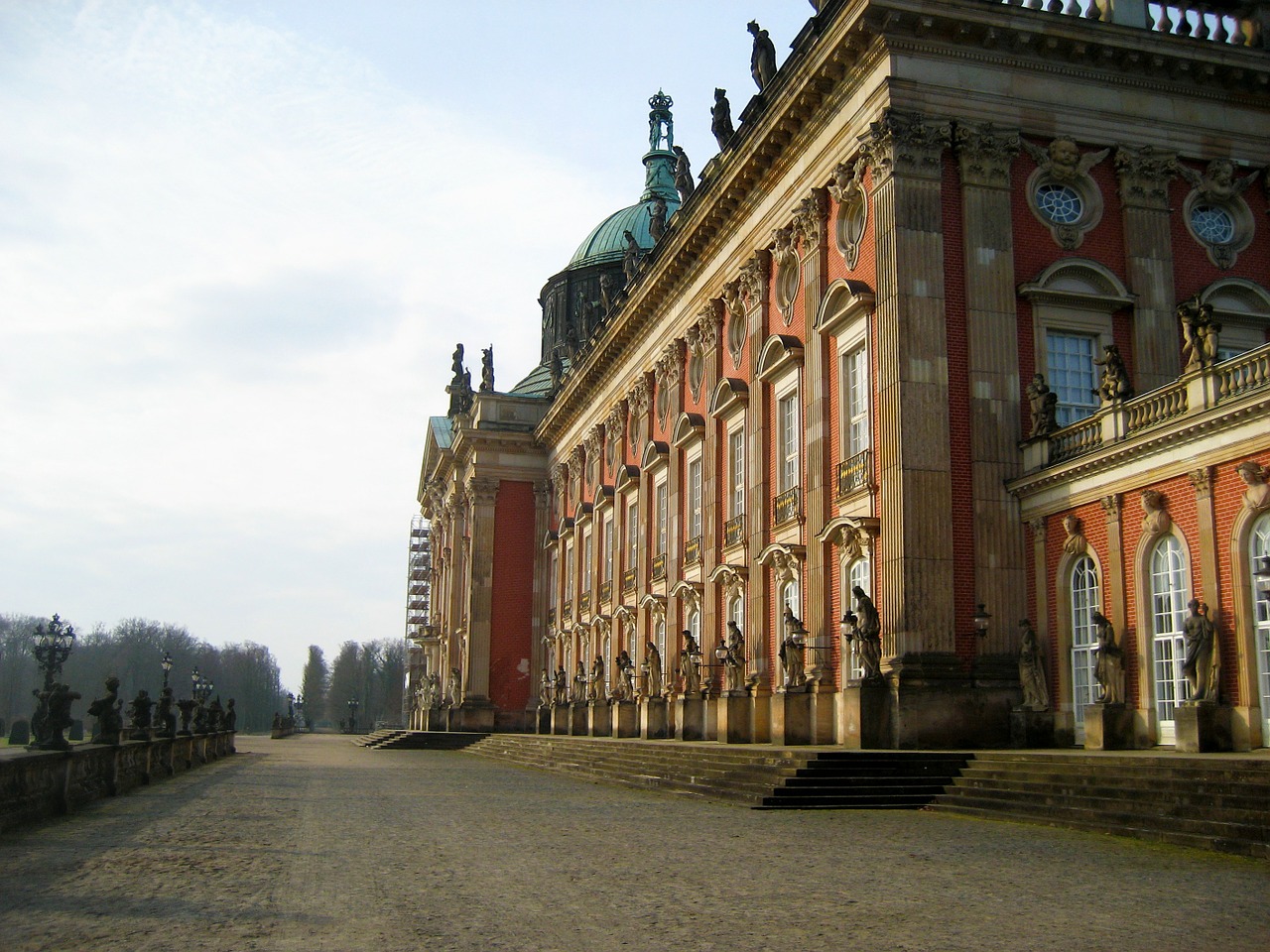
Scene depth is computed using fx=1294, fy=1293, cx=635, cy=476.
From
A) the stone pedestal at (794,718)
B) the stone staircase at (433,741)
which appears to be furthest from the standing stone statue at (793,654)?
the stone staircase at (433,741)

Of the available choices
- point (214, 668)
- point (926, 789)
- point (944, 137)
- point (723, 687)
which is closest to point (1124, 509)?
point (926, 789)

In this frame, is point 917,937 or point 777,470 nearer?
point 917,937

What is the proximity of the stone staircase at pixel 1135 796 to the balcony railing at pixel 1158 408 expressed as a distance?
536cm

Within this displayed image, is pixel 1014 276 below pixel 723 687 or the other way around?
the other way around

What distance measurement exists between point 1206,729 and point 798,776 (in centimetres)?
561

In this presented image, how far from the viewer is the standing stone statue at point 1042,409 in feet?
75.2

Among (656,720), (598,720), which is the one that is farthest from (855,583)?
(598,720)

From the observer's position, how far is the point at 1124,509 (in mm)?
20281

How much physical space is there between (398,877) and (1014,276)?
17.8 m

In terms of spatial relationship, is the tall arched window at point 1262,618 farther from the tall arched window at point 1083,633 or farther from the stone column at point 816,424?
the stone column at point 816,424

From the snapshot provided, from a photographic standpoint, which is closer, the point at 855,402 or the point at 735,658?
the point at 855,402

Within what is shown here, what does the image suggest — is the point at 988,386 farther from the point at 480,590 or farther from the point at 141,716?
the point at 480,590

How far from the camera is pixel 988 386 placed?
23.8 meters

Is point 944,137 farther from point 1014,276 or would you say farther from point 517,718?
point 517,718
